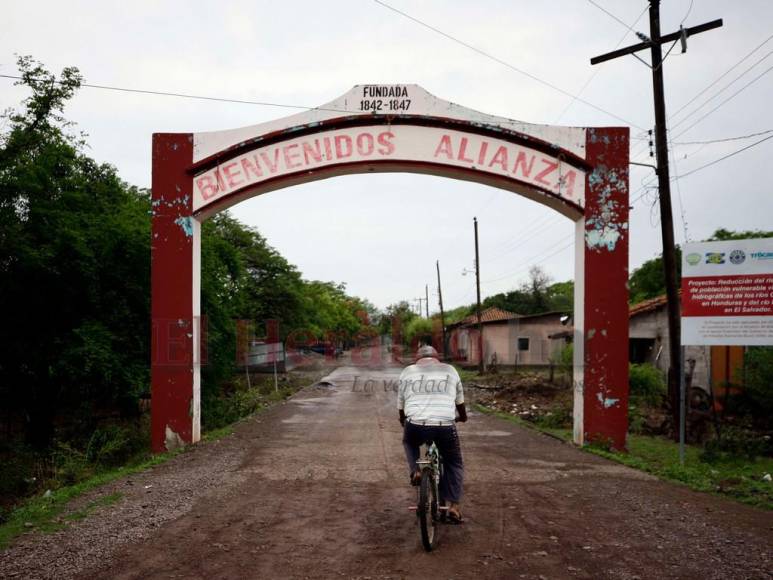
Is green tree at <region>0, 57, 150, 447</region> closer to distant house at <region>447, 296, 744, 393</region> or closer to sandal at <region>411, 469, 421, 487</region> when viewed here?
sandal at <region>411, 469, 421, 487</region>

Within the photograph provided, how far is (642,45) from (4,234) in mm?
13915

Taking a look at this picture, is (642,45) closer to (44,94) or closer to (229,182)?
(229,182)

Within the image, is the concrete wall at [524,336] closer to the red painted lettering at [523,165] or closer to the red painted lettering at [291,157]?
the red painted lettering at [523,165]

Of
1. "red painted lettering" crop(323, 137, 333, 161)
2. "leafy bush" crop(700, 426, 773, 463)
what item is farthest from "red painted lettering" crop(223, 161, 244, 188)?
"leafy bush" crop(700, 426, 773, 463)

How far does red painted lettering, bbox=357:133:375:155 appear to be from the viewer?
35.4ft

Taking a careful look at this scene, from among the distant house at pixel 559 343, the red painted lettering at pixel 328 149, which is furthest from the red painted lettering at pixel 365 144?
the distant house at pixel 559 343

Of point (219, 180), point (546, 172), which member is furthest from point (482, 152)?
point (219, 180)

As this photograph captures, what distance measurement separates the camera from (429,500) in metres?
5.32

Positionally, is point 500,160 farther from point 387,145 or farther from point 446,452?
point 446,452

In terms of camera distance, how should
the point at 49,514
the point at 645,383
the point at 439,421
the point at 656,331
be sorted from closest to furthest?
the point at 439,421 < the point at 49,514 < the point at 645,383 < the point at 656,331

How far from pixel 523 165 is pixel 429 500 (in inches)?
272

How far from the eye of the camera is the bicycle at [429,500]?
5.02 m

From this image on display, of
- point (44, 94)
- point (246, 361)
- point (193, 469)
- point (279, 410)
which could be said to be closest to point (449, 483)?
point (193, 469)

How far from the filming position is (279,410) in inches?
653
